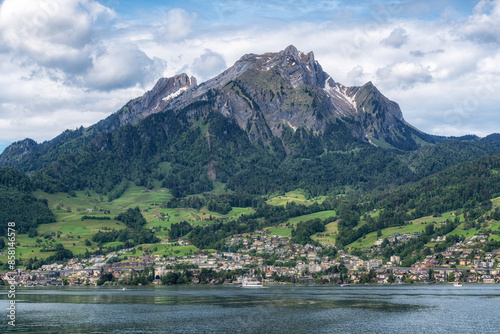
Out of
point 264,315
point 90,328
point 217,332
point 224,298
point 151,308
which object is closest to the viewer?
point 217,332

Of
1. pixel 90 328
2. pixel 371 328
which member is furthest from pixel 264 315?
pixel 90 328

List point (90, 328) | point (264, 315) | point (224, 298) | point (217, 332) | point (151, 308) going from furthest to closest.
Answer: point (224, 298) → point (151, 308) → point (264, 315) → point (90, 328) → point (217, 332)

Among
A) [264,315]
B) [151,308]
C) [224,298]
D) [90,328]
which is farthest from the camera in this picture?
[224,298]

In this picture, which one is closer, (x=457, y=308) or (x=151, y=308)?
(x=457, y=308)

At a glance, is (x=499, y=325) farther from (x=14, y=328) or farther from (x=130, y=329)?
(x=14, y=328)

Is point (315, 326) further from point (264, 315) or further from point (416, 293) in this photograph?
point (416, 293)

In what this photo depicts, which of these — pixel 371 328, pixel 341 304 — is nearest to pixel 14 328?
pixel 371 328
